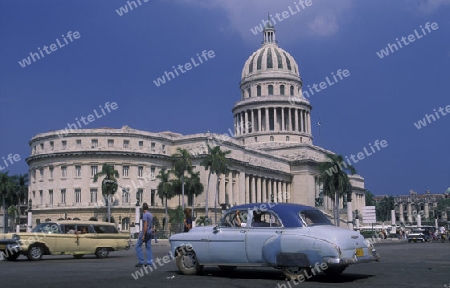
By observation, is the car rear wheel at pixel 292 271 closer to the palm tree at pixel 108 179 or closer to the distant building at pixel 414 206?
the palm tree at pixel 108 179

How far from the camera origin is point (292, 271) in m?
12.7

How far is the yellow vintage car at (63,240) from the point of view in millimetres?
22922

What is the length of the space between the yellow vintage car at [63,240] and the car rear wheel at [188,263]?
1085 centimetres

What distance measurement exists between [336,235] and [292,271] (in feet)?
4.23

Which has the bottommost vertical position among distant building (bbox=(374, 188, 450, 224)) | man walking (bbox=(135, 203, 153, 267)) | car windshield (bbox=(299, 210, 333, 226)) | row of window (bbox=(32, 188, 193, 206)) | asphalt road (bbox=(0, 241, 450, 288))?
distant building (bbox=(374, 188, 450, 224))

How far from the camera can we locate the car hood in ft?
40.6

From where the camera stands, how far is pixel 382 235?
229ft

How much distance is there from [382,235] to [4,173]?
53626mm

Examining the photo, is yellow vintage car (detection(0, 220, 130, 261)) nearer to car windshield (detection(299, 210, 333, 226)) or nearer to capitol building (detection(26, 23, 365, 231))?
car windshield (detection(299, 210, 333, 226))

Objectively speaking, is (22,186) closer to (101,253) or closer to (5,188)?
(5,188)

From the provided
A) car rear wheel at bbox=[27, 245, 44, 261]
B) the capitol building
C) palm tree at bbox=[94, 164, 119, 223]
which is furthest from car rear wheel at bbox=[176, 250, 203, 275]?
palm tree at bbox=[94, 164, 119, 223]

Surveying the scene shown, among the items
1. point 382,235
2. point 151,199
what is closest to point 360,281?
point 382,235

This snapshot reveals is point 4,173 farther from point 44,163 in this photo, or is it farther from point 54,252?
point 54,252

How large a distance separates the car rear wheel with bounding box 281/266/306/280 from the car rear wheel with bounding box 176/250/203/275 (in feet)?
8.14
